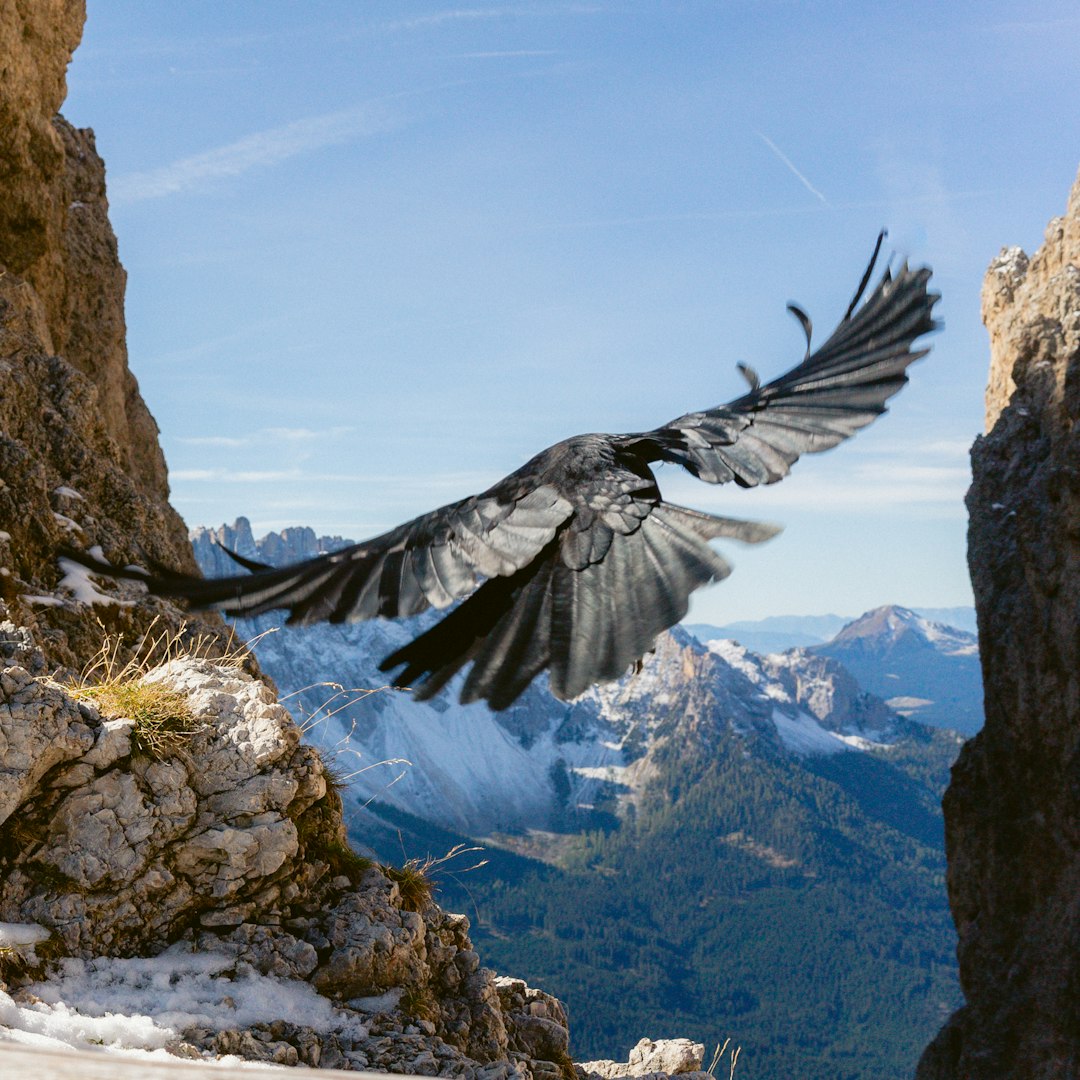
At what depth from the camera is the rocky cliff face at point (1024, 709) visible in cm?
3045

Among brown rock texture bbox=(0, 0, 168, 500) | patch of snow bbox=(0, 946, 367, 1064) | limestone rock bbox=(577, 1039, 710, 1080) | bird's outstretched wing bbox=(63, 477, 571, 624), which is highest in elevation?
brown rock texture bbox=(0, 0, 168, 500)

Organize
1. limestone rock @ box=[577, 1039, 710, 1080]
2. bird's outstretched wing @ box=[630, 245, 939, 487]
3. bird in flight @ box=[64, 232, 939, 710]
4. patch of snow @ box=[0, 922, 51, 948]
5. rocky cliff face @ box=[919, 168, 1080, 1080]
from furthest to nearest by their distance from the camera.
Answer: rocky cliff face @ box=[919, 168, 1080, 1080]
limestone rock @ box=[577, 1039, 710, 1080]
bird's outstretched wing @ box=[630, 245, 939, 487]
patch of snow @ box=[0, 922, 51, 948]
bird in flight @ box=[64, 232, 939, 710]

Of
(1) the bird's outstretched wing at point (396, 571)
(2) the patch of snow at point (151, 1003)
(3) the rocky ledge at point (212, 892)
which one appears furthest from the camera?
(3) the rocky ledge at point (212, 892)

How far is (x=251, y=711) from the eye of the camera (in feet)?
18.6

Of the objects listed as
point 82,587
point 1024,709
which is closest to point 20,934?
point 82,587

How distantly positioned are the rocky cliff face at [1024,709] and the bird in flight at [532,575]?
101 ft

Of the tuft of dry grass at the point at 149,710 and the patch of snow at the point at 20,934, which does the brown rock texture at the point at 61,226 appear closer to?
the tuft of dry grass at the point at 149,710

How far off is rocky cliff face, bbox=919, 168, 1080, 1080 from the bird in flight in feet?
101

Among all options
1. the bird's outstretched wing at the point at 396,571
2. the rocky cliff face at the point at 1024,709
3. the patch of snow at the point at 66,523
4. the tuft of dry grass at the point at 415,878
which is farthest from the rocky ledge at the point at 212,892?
the rocky cliff face at the point at 1024,709

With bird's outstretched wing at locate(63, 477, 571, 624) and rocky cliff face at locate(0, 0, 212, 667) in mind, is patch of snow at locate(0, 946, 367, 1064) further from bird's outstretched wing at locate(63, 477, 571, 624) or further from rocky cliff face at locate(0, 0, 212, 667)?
rocky cliff face at locate(0, 0, 212, 667)

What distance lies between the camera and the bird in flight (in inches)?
139

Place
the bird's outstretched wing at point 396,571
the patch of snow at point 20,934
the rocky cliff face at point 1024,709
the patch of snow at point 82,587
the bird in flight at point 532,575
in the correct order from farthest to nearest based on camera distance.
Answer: the rocky cliff face at point 1024,709 → the patch of snow at point 82,587 → the patch of snow at point 20,934 → the bird's outstretched wing at point 396,571 → the bird in flight at point 532,575

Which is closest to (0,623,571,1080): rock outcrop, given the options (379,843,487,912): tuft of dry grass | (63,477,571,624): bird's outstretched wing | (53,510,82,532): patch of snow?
(379,843,487,912): tuft of dry grass

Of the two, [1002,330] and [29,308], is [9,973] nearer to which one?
[29,308]
